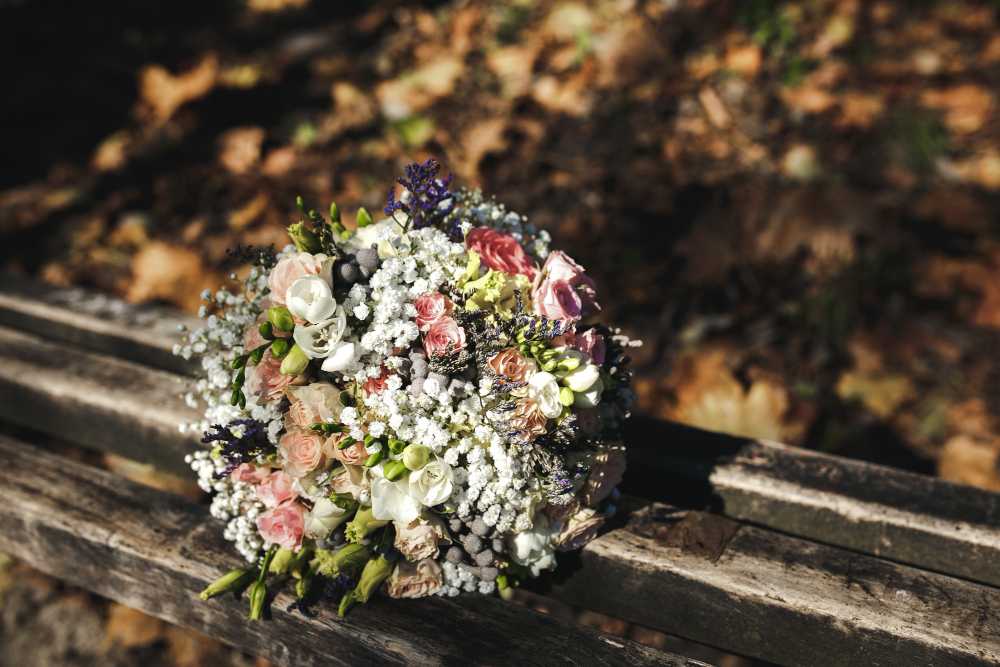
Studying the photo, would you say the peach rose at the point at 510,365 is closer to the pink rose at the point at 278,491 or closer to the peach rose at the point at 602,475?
the peach rose at the point at 602,475

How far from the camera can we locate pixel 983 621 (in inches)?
56.3

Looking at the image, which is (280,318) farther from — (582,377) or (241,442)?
(582,377)

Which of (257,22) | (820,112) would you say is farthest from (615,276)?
(257,22)

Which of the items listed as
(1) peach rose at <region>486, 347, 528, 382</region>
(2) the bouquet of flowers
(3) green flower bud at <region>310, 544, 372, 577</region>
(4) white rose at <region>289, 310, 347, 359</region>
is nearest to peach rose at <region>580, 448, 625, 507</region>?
(2) the bouquet of flowers

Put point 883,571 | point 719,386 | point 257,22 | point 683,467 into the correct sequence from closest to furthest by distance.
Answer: point 883,571 < point 683,467 < point 719,386 < point 257,22

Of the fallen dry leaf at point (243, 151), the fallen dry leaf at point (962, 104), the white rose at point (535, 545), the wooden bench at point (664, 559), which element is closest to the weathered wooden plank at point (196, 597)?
the wooden bench at point (664, 559)

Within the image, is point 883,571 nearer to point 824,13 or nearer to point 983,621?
point 983,621

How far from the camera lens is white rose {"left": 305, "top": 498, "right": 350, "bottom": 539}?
1.45m

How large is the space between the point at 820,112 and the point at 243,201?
262 cm

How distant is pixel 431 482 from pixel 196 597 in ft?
2.29

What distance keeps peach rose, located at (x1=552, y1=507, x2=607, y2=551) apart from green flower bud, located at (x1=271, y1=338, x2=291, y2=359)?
63 centimetres

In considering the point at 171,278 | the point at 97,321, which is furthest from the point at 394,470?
the point at 171,278

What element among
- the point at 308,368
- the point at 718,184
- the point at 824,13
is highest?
the point at 824,13

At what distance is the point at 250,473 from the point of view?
61.8 inches
